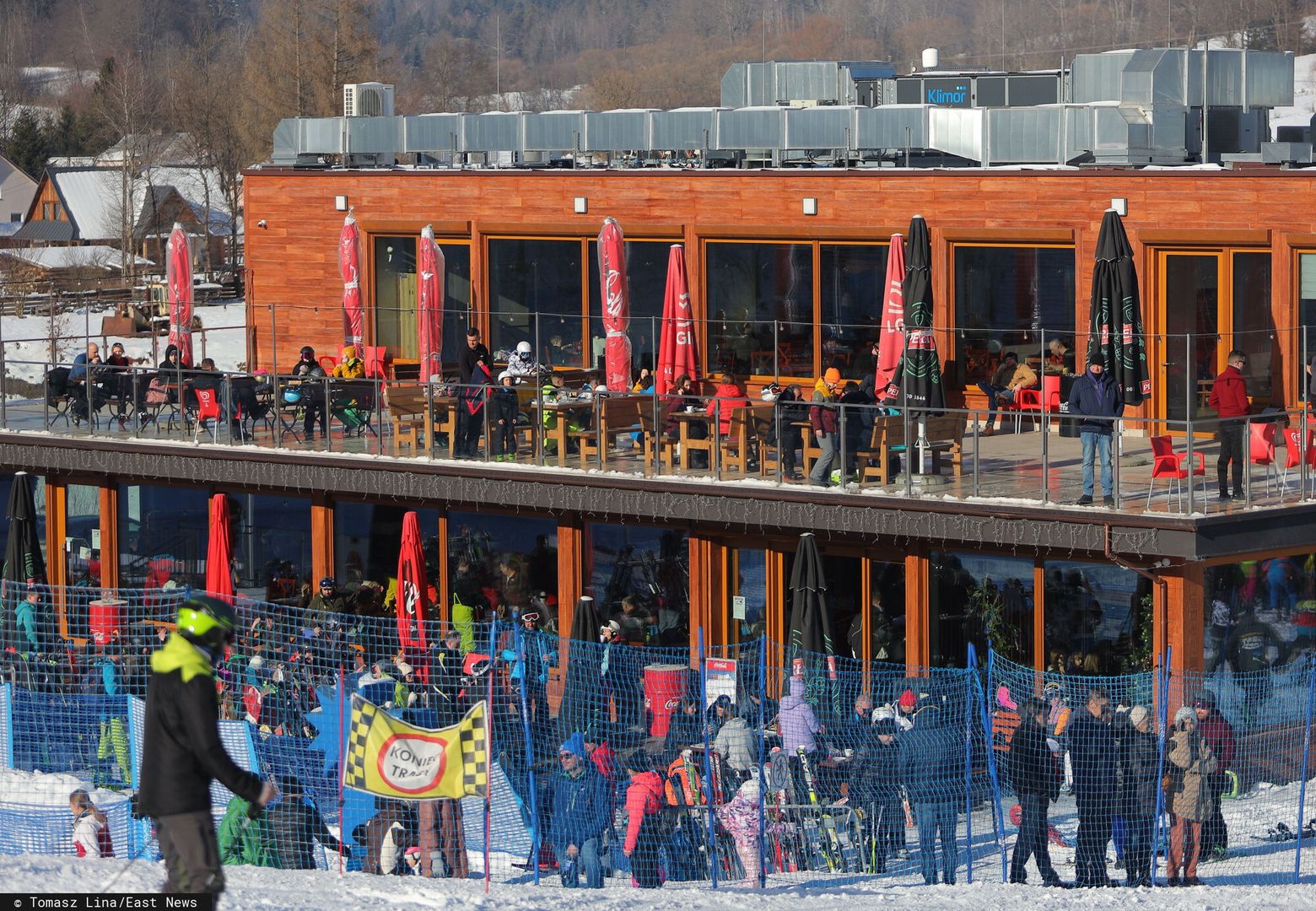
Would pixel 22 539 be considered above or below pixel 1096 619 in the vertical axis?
above

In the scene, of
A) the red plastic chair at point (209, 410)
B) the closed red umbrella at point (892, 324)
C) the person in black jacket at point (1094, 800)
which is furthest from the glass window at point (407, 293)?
the person in black jacket at point (1094, 800)

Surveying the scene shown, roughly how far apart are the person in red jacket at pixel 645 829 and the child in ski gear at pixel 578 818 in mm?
170

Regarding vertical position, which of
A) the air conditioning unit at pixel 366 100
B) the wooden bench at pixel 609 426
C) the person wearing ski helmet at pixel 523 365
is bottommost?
the wooden bench at pixel 609 426

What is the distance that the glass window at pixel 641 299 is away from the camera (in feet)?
78.7

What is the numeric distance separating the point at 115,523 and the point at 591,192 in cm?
660

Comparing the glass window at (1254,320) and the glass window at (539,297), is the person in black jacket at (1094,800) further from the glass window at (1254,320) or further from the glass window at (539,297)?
the glass window at (539,297)

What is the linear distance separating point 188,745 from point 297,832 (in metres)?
5.25

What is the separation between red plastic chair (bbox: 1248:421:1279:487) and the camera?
17750mm

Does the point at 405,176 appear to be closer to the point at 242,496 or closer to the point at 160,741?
the point at 242,496

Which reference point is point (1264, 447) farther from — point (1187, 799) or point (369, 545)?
point (369, 545)

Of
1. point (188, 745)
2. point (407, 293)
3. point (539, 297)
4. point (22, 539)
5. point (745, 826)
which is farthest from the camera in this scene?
point (407, 293)

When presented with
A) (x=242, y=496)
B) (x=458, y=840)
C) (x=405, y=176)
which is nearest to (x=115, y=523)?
(x=242, y=496)

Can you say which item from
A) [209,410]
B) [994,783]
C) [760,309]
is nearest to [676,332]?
[760,309]

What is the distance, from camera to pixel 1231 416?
18188 millimetres
